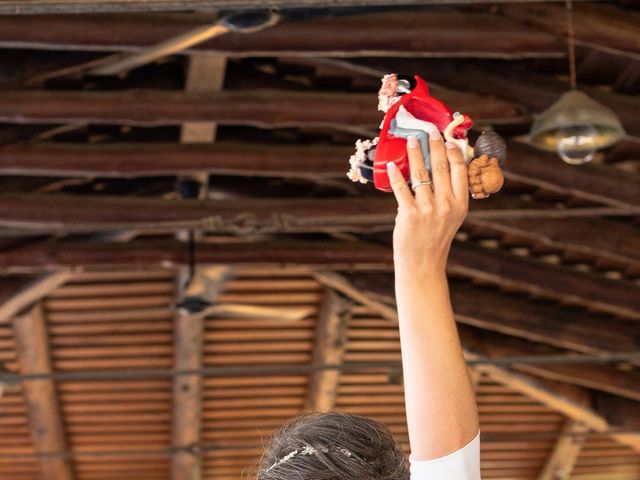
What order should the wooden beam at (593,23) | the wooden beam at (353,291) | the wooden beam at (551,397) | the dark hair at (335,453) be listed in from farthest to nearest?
the wooden beam at (551,397) → the wooden beam at (353,291) → the wooden beam at (593,23) → the dark hair at (335,453)

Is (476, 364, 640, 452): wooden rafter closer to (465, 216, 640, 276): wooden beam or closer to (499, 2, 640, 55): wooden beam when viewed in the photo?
(465, 216, 640, 276): wooden beam

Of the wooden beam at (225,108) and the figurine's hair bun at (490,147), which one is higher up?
the wooden beam at (225,108)

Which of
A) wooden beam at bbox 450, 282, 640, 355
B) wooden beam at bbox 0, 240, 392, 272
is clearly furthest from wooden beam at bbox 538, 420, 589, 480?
wooden beam at bbox 0, 240, 392, 272

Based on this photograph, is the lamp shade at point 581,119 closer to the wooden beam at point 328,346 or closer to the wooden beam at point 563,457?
the wooden beam at point 328,346

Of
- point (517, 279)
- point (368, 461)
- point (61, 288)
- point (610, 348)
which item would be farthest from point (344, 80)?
point (368, 461)

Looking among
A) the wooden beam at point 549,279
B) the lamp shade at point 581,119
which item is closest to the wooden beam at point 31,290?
the wooden beam at point 549,279

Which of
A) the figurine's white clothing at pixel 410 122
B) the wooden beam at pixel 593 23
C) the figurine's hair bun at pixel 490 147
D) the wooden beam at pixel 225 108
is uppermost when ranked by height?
the wooden beam at pixel 225 108

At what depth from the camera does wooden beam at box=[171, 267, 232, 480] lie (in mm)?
8883

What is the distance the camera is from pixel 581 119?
3943 millimetres

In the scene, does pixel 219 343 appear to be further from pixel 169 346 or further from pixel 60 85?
pixel 60 85

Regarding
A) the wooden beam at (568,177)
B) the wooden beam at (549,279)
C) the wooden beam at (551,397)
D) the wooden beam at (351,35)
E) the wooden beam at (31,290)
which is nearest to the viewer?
the wooden beam at (351,35)

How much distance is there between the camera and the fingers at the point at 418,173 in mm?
996

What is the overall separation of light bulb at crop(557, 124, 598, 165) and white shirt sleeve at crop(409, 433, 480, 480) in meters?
3.28

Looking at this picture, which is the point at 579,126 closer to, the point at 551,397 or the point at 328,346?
the point at 551,397
